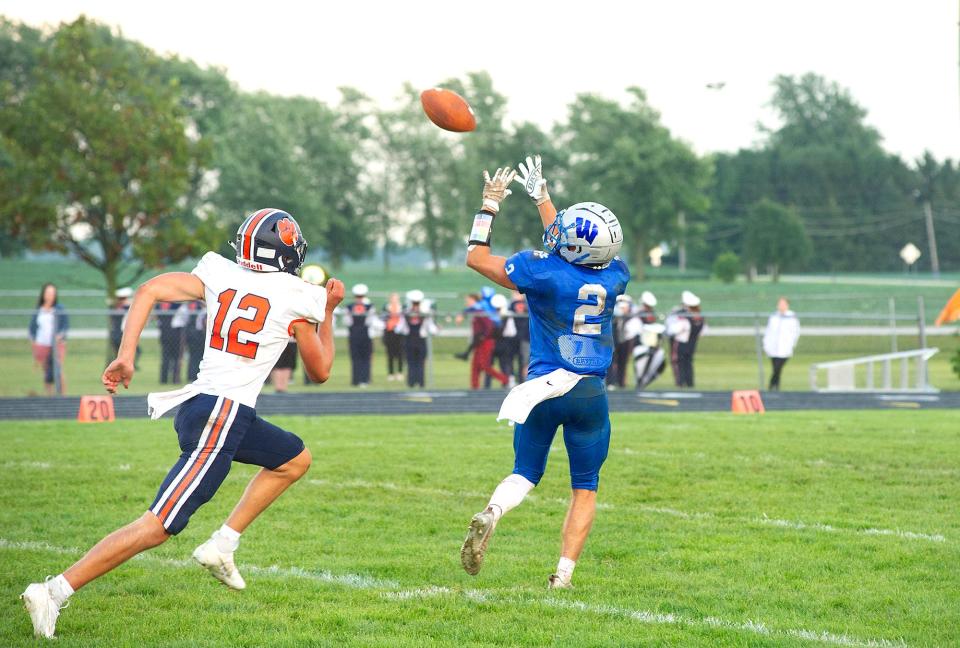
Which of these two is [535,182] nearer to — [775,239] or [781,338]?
[781,338]

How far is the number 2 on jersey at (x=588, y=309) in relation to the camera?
5.75m

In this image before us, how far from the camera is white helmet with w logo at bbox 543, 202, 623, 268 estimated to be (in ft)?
18.7

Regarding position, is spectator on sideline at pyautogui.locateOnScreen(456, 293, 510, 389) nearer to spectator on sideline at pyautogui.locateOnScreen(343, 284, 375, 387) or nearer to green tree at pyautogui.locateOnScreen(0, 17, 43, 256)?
spectator on sideline at pyautogui.locateOnScreen(343, 284, 375, 387)

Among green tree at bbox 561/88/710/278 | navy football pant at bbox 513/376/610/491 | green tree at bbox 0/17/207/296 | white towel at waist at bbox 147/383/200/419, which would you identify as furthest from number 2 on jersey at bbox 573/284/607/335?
green tree at bbox 561/88/710/278

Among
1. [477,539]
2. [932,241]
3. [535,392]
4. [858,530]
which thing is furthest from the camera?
[932,241]

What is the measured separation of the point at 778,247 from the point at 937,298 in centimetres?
2415

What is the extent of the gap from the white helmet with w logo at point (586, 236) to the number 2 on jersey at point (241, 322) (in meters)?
1.40

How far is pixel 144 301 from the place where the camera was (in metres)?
4.96

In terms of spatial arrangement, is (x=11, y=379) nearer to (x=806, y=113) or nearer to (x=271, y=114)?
(x=271, y=114)

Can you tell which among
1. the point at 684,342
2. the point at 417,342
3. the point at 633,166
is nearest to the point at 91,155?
the point at 417,342

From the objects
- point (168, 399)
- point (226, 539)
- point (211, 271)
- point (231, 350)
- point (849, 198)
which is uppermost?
point (849, 198)

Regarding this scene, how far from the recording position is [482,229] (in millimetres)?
5766

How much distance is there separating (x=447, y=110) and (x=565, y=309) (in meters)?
1.72

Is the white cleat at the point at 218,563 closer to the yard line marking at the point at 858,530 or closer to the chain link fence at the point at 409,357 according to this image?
the yard line marking at the point at 858,530
